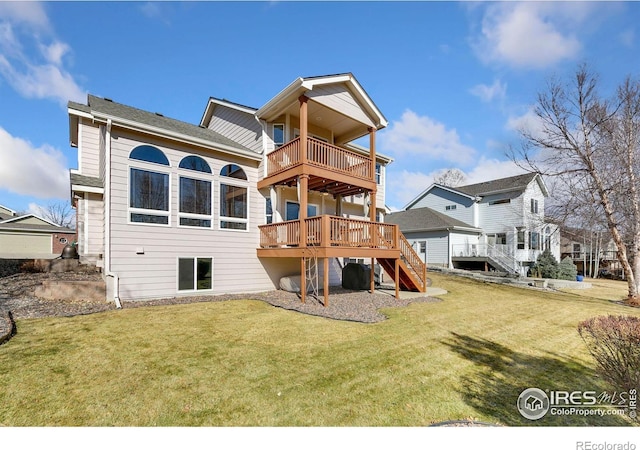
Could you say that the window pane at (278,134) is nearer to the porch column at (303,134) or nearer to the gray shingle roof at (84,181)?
the porch column at (303,134)

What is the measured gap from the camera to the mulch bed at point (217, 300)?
7.27 metres

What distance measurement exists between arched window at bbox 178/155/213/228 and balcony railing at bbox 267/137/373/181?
2.51 metres

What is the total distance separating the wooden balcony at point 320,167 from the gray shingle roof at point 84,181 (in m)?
5.66

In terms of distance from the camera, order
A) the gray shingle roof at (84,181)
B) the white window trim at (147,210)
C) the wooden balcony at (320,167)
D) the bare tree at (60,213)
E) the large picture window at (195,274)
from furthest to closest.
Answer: the bare tree at (60,213) → the wooden balcony at (320,167) → the large picture window at (195,274) → the gray shingle roof at (84,181) → the white window trim at (147,210)

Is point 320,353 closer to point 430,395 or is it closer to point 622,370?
point 430,395

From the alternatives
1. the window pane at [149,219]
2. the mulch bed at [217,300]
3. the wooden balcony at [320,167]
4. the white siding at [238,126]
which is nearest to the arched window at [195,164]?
the window pane at [149,219]

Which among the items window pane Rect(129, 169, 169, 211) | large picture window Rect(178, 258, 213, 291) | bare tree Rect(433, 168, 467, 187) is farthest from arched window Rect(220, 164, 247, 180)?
bare tree Rect(433, 168, 467, 187)

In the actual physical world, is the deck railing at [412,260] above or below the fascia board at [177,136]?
below

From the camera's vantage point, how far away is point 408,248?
13.0m

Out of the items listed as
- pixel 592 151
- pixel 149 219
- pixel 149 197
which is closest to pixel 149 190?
pixel 149 197

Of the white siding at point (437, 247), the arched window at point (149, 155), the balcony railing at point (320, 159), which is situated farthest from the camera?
the white siding at point (437, 247)

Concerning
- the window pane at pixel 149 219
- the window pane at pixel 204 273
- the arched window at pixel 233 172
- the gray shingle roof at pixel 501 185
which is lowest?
the window pane at pixel 204 273

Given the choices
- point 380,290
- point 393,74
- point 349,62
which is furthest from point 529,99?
point 380,290
